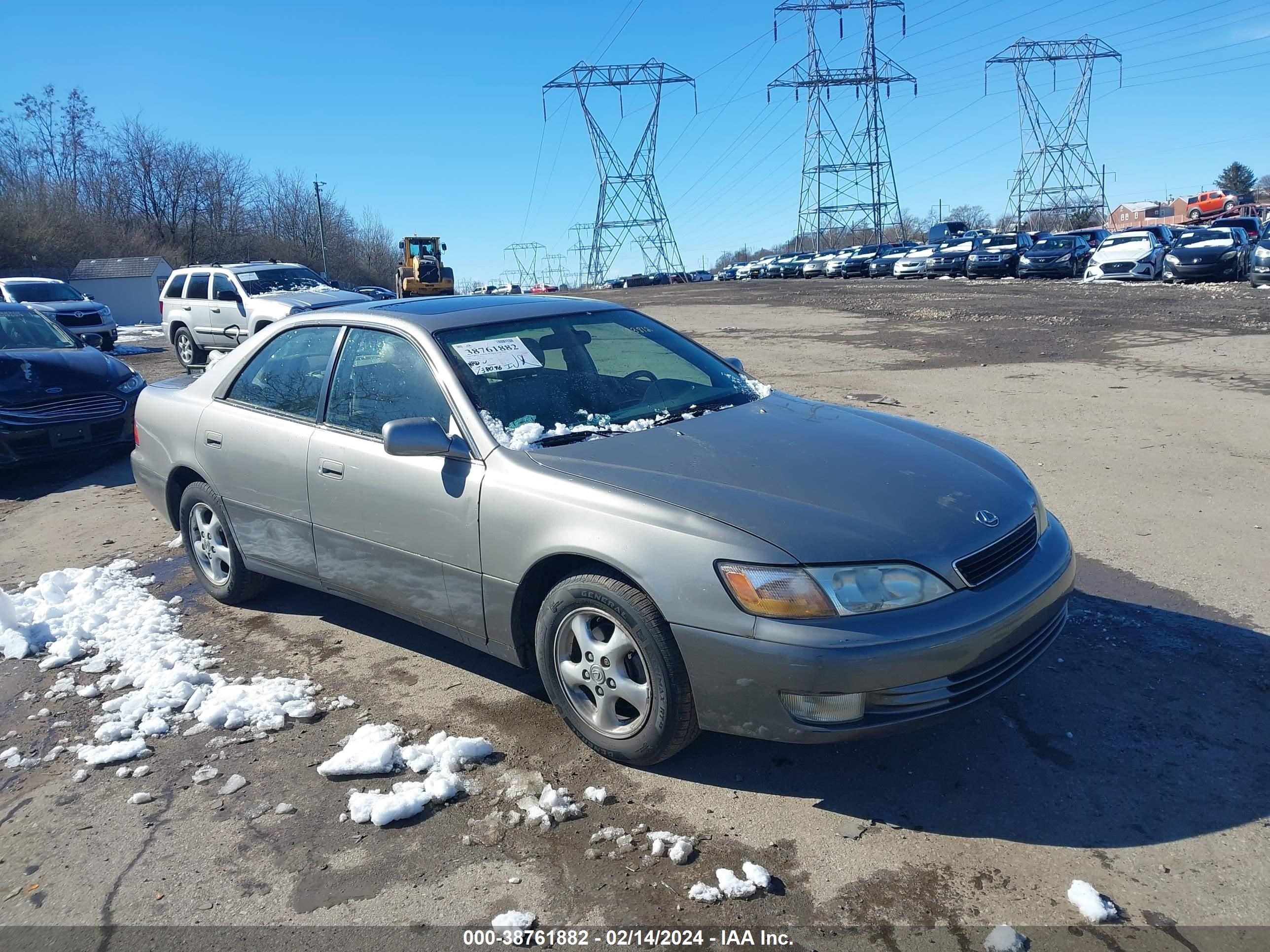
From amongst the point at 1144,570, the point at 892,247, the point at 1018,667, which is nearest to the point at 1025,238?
the point at 892,247

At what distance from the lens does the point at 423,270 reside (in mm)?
38094

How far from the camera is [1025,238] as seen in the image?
116 feet

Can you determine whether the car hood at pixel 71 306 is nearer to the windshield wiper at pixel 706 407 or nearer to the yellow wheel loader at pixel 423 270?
the yellow wheel loader at pixel 423 270

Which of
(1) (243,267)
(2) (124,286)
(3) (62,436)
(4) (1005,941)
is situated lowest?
(4) (1005,941)

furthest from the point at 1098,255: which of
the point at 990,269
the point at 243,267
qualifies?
the point at 243,267

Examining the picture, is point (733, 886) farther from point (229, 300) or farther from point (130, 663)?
point (229, 300)

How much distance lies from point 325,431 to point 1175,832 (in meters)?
3.59

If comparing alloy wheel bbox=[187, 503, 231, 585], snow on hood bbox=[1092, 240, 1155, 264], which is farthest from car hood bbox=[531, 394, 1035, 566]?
snow on hood bbox=[1092, 240, 1155, 264]

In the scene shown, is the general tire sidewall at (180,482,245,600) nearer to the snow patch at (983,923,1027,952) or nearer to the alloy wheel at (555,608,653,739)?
the alloy wheel at (555,608,653,739)

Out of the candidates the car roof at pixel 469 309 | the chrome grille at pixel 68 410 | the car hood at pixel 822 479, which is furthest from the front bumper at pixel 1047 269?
the car hood at pixel 822 479

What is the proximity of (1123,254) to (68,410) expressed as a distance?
27.7 metres

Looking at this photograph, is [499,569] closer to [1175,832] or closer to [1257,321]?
[1175,832]

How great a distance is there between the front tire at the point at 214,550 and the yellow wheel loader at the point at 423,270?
104ft

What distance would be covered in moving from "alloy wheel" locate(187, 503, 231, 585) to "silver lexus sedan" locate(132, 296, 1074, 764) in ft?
0.06
